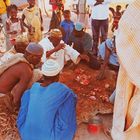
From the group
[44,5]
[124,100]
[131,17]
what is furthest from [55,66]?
[44,5]

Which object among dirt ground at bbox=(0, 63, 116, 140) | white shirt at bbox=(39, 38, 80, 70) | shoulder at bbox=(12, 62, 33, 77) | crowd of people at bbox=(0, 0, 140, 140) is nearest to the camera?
crowd of people at bbox=(0, 0, 140, 140)

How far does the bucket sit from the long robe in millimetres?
538

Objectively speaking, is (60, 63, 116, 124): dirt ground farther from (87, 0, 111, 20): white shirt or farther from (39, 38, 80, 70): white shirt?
(87, 0, 111, 20): white shirt

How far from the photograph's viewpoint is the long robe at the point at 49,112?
3422 millimetres

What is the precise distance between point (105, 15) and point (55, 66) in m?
3.96

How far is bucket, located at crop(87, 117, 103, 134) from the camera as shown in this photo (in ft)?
13.6

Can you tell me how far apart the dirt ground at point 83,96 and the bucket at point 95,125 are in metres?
0.08

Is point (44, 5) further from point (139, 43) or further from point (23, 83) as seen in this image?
point (139, 43)

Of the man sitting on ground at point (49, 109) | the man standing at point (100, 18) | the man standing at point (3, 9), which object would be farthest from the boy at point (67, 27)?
the man sitting on ground at point (49, 109)

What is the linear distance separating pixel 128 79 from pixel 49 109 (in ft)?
3.55

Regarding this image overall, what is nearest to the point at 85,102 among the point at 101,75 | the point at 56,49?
the point at 101,75

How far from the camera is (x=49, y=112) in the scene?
3455 mm

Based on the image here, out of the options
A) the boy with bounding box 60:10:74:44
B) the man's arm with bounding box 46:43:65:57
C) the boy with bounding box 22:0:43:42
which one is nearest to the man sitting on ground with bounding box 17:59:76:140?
the man's arm with bounding box 46:43:65:57

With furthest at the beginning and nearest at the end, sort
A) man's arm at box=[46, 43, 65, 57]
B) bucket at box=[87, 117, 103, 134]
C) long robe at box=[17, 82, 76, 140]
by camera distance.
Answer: man's arm at box=[46, 43, 65, 57] < bucket at box=[87, 117, 103, 134] < long robe at box=[17, 82, 76, 140]
